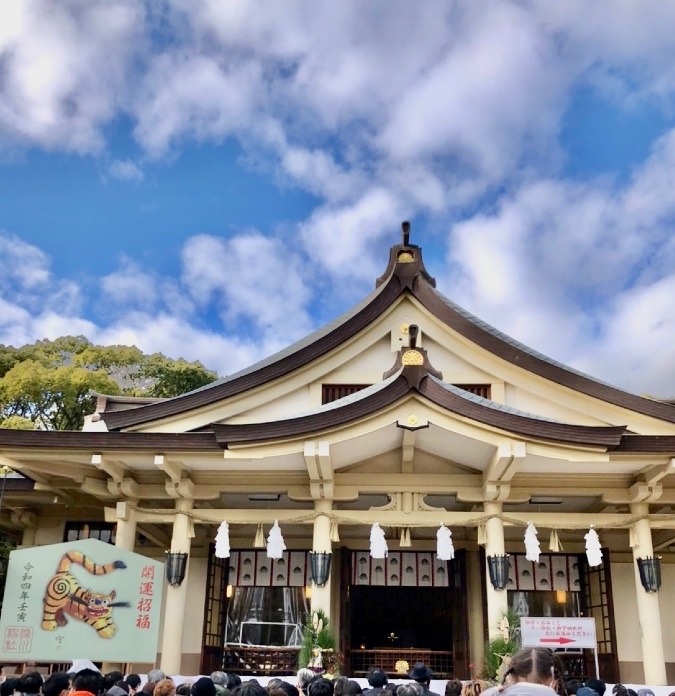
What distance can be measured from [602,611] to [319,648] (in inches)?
246

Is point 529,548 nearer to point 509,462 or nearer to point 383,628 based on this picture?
point 509,462

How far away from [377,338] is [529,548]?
16.7ft

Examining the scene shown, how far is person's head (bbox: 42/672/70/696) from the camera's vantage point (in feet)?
17.7

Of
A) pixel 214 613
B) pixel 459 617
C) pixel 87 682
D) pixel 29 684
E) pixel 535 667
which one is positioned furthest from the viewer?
pixel 214 613

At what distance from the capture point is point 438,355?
48.5 feet

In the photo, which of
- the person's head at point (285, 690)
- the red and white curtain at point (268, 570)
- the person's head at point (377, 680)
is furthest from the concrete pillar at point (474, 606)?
the person's head at point (285, 690)

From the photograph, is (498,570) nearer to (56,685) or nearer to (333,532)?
(333,532)

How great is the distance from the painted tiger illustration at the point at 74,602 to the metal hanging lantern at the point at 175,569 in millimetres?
1276

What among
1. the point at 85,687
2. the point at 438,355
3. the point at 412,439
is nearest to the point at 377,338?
the point at 438,355

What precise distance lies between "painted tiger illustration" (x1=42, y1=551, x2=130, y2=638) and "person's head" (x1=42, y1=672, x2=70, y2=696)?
540cm

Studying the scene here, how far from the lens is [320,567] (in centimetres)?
1189

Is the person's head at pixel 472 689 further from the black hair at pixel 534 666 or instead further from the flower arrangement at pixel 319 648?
the flower arrangement at pixel 319 648

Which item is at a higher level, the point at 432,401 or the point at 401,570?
the point at 432,401

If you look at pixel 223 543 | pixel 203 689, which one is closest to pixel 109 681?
pixel 203 689
